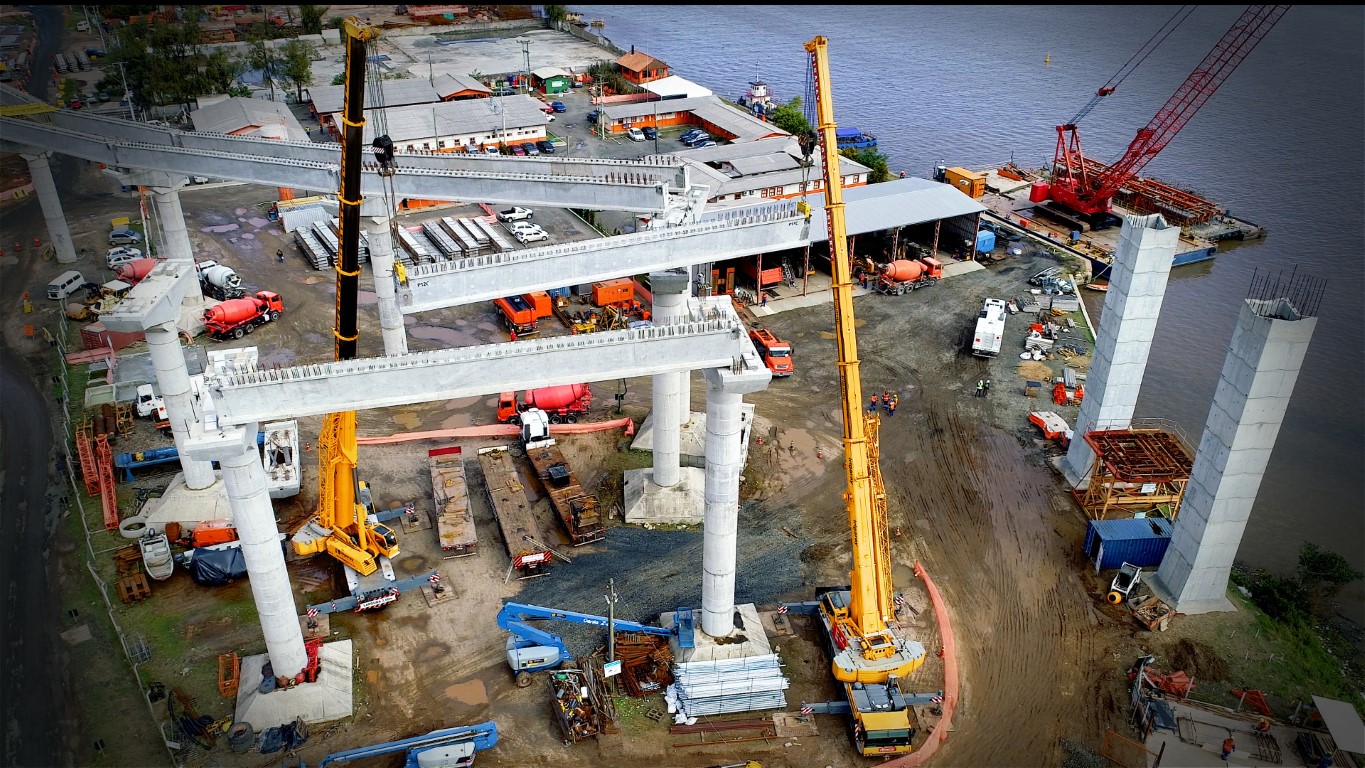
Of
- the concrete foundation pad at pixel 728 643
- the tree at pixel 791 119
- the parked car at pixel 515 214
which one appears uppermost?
the tree at pixel 791 119

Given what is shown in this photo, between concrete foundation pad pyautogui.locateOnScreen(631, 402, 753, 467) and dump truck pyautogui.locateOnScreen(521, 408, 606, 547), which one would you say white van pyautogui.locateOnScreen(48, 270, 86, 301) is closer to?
dump truck pyautogui.locateOnScreen(521, 408, 606, 547)

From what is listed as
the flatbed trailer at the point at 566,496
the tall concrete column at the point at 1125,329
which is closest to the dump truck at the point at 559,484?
the flatbed trailer at the point at 566,496

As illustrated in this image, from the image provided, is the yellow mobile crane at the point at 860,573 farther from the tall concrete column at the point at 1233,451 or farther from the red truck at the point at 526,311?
the red truck at the point at 526,311

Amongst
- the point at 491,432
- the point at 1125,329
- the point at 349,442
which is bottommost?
the point at 491,432

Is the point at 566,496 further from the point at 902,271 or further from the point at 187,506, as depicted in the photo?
the point at 902,271

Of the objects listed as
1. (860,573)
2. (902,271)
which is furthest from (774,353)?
(860,573)

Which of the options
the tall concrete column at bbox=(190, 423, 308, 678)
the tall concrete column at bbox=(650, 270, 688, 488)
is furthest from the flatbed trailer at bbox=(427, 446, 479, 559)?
the tall concrete column at bbox=(650, 270, 688, 488)

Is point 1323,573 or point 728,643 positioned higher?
point 728,643
